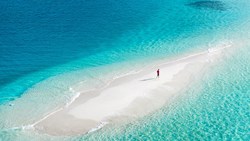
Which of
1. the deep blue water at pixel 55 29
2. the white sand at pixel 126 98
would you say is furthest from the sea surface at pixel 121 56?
the white sand at pixel 126 98

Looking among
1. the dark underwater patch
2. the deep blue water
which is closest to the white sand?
the deep blue water

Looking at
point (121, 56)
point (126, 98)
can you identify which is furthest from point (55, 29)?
point (126, 98)

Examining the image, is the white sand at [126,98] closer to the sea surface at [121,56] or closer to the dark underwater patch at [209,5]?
the sea surface at [121,56]

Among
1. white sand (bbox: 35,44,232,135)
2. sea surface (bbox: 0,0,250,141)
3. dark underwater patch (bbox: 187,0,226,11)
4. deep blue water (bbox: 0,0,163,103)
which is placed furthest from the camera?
dark underwater patch (bbox: 187,0,226,11)

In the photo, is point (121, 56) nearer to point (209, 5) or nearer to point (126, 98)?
point (126, 98)

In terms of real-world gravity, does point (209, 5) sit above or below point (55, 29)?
above

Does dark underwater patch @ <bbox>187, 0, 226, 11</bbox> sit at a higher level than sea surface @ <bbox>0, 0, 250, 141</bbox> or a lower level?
higher

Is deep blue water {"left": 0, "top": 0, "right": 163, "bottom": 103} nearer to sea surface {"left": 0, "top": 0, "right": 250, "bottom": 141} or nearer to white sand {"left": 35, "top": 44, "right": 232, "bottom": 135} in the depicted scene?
sea surface {"left": 0, "top": 0, "right": 250, "bottom": 141}
